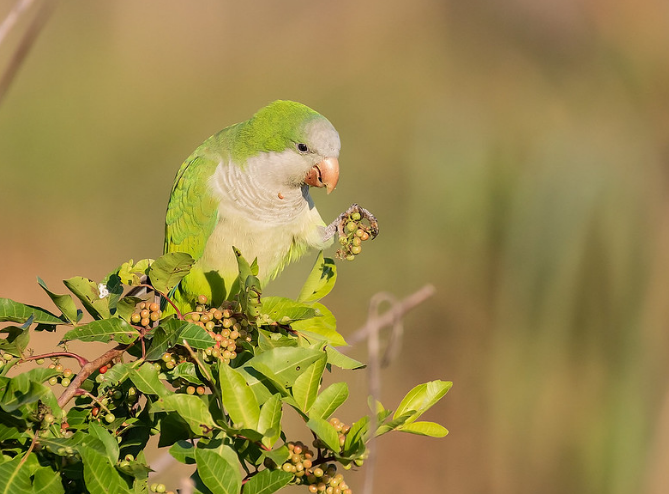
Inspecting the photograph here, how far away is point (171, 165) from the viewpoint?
5.29 m

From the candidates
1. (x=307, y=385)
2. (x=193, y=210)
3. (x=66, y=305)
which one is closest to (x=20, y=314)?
(x=66, y=305)

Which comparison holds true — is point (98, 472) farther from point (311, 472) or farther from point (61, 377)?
point (311, 472)

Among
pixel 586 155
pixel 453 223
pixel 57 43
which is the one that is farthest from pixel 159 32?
pixel 586 155

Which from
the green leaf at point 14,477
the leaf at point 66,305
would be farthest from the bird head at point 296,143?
the green leaf at point 14,477

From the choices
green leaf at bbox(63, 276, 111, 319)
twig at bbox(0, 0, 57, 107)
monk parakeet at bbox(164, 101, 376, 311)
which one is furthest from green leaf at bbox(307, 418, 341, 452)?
monk parakeet at bbox(164, 101, 376, 311)

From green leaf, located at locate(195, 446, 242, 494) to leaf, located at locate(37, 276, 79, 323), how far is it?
19.7 inches

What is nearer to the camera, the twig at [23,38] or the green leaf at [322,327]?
the twig at [23,38]

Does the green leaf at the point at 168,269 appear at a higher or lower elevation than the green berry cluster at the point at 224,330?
higher

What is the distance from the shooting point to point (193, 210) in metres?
2.95

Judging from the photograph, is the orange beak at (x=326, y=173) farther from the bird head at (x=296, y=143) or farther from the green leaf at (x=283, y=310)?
the green leaf at (x=283, y=310)

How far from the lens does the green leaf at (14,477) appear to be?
1.14 m

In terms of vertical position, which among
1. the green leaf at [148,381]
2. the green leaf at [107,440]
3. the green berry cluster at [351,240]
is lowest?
the green leaf at [107,440]

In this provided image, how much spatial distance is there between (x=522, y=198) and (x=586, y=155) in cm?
41

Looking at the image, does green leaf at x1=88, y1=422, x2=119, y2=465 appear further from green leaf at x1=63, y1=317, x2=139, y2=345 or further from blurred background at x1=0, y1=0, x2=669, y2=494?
blurred background at x1=0, y1=0, x2=669, y2=494
